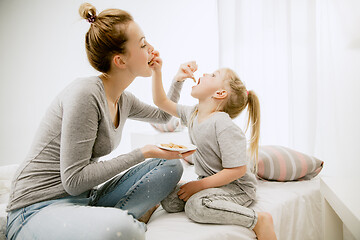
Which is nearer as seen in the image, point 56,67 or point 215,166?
point 215,166

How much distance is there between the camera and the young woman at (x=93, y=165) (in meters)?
0.81

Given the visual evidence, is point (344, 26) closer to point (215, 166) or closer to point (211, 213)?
point (215, 166)

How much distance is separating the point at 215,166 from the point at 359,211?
0.58 meters

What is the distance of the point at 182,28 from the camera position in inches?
128

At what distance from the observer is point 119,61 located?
43.2 inches

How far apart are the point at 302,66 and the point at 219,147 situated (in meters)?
1.52

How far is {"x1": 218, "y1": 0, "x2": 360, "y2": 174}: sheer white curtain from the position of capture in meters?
2.07

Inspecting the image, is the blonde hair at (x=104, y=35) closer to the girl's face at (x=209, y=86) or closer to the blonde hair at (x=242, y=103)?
the girl's face at (x=209, y=86)

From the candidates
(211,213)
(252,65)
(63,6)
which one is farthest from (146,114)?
(63,6)

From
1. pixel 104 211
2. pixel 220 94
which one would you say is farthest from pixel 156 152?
pixel 220 94

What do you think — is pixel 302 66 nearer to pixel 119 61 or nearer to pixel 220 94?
pixel 220 94

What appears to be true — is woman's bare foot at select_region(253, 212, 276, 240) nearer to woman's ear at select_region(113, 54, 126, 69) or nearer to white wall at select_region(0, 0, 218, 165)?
woman's ear at select_region(113, 54, 126, 69)

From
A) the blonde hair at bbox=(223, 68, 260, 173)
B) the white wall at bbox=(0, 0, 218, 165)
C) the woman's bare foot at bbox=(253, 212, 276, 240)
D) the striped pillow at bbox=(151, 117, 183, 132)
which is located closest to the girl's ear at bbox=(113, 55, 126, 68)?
the blonde hair at bbox=(223, 68, 260, 173)

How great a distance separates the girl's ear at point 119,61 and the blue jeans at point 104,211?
43cm
